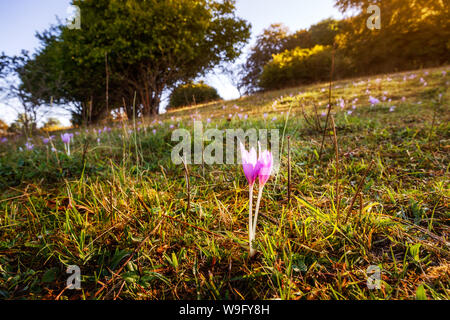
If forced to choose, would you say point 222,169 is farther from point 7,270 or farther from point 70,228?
point 7,270

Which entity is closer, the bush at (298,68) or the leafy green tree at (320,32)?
the bush at (298,68)

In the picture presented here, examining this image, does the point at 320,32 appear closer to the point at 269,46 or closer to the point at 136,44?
the point at 269,46

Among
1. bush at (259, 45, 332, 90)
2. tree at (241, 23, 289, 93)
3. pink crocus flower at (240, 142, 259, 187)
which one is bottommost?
pink crocus flower at (240, 142, 259, 187)

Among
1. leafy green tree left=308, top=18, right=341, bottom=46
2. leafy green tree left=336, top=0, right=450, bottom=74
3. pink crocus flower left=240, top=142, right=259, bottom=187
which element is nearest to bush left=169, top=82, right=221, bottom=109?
pink crocus flower left=240, top=142, right=259, bottom=187

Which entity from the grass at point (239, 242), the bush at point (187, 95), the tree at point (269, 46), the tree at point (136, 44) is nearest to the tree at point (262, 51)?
the tree at point (269, 46)

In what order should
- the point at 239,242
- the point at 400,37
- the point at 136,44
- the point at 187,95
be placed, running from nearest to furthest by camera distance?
the point at 239,242 → the point at 136,44 → the point at 400,37 → the point at 187,95

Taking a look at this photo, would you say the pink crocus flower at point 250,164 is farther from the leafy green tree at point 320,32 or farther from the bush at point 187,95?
the leafy green tree at point 320,32

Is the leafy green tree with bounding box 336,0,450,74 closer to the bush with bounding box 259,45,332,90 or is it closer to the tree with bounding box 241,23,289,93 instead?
the bush with bounding box 259,45,332,90

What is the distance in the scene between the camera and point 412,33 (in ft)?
54.1

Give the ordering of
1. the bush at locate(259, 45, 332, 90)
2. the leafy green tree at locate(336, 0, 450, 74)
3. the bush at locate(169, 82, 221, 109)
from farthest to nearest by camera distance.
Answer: the bush at locate(259, 45, 332, 90), the leafy green tree at locate(336, 0, 450, 74), the bush at locate(169, 82, 221, 109)

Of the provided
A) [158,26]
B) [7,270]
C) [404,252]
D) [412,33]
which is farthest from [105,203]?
[412,33]

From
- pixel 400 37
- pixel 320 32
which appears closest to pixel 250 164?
pixel 400 37

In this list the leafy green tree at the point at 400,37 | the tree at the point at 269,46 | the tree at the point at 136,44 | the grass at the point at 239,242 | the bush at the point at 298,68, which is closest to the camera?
the grass at the point at 239,242
